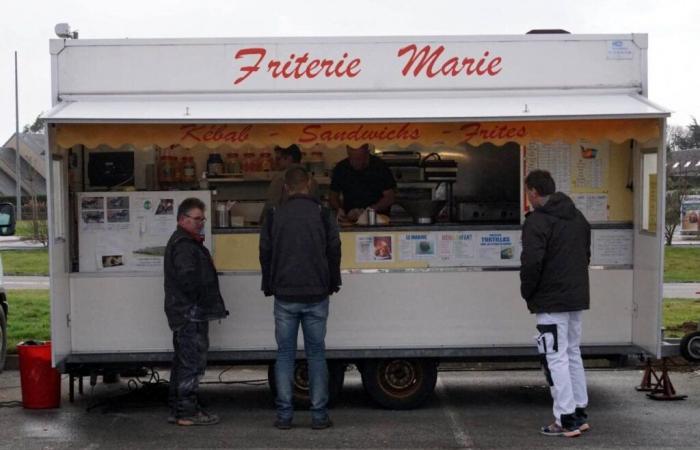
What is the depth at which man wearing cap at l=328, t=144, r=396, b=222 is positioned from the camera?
852 centimetres

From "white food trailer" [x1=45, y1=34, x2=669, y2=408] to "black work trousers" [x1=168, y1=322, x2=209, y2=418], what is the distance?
0.41 metres

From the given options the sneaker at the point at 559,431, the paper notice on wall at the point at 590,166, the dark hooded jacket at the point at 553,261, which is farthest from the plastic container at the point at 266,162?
the sneaker at the point at 559,431

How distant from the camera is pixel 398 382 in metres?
8.11

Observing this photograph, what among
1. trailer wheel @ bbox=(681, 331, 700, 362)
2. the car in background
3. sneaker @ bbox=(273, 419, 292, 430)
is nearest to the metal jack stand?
trailer wheel @ bbox=(681, 331, 700, 362)

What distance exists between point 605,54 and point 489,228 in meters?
1.61

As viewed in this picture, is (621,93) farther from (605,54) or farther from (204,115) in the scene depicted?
(204,115)

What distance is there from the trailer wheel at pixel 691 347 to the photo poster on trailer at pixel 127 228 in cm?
384

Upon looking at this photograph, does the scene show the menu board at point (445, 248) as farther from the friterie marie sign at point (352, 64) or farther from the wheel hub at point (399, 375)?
the friterie marie sign at point (352, 64)

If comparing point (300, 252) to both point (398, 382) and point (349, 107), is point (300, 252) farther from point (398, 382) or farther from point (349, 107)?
point (398, 382)

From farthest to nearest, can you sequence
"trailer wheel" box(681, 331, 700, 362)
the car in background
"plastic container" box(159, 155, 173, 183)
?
the car in background
"plastic container" box(159, 155, 173, 183)
"trailer wheel" box(681, 331, 700, 362)

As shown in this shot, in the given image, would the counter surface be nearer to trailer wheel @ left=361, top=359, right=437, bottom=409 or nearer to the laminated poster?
the laminated poster

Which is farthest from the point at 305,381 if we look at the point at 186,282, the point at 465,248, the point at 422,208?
the point at 422,208

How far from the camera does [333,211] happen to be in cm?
861

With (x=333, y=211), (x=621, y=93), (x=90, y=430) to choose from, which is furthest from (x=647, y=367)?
(x=90, y=430)
